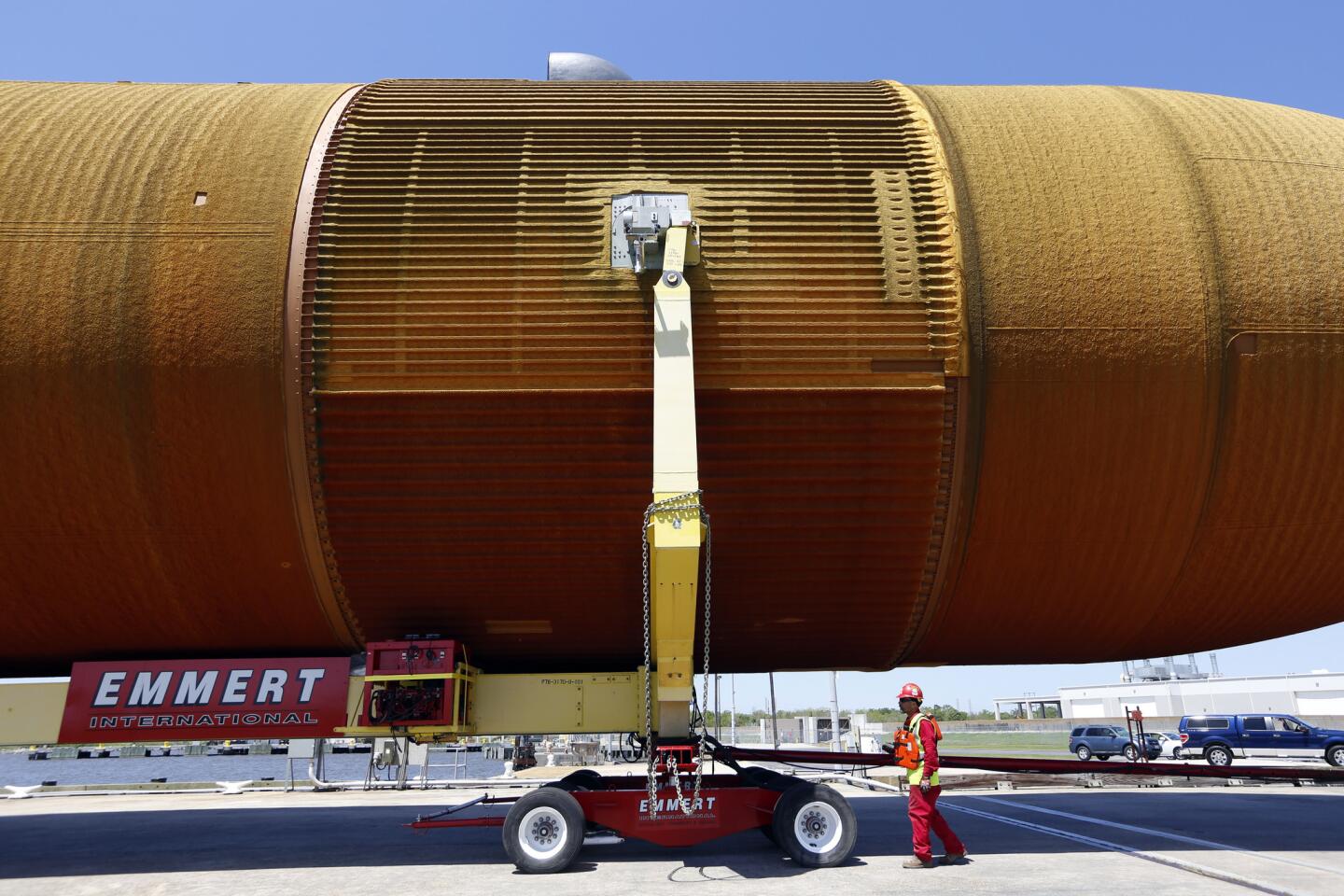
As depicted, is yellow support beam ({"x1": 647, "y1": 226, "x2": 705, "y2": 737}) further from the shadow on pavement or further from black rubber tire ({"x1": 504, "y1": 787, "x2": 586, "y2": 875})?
the shadow on pavement

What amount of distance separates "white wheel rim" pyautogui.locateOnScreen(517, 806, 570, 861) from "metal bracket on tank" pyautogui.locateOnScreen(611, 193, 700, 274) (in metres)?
4.33

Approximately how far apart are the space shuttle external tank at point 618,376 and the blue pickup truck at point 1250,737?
2021 cm

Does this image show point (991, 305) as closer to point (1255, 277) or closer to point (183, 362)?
point (1255, 277)

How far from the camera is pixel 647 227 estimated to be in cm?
696

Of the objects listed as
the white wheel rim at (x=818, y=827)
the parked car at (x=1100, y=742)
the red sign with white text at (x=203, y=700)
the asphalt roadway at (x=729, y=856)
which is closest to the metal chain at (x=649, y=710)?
the asphalt roadway at (x=729, y=856)

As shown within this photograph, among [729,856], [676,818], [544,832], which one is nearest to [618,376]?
[676,818]

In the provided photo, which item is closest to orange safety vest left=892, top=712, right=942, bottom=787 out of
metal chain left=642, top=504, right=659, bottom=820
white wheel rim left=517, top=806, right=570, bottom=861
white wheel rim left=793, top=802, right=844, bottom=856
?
white wheel rim left=793, top=802, right=844, bottom=856

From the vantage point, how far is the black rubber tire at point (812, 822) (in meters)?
7.28

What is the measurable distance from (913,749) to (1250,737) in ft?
72.9

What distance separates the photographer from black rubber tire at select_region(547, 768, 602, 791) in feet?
26.0

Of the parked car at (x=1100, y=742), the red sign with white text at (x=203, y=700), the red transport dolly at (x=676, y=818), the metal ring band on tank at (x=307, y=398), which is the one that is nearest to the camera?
the metal ring band on tank at (x=307, y=398)

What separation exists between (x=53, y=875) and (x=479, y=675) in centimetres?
387

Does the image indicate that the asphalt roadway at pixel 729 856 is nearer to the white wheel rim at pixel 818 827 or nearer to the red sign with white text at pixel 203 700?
the white wheel rim at pixel 818 827

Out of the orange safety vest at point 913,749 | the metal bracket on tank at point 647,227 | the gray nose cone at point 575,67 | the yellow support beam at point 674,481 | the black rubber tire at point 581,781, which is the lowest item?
the black rubber tire at point 581,781
